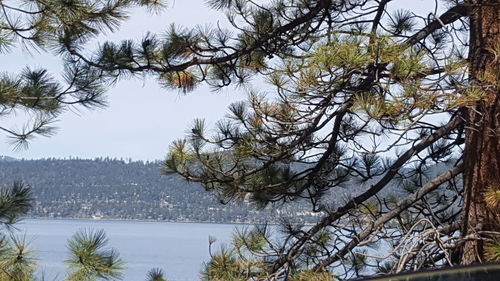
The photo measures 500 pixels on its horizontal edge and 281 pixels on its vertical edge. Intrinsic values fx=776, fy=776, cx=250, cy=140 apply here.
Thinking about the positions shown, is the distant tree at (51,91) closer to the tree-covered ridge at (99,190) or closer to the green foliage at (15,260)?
the green foliage at (15,260)

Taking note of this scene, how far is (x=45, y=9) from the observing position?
11.6 ft

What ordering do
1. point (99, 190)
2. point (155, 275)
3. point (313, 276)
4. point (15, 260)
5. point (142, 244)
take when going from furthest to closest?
1. point (99, 190)
2. point (142, 244)
3. point (155, 275)
4. point (15, 260)
5. point (313, 276)

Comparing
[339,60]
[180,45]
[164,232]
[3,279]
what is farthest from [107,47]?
[164,232]

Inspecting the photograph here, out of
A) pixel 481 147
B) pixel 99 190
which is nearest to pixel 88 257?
pixel 481 147

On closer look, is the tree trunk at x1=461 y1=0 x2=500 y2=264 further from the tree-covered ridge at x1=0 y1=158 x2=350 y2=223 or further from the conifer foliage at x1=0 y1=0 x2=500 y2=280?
the tree-covered ridge at x1=0 y1=158 x2=350 y2=223

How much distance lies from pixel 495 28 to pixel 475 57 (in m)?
0.18

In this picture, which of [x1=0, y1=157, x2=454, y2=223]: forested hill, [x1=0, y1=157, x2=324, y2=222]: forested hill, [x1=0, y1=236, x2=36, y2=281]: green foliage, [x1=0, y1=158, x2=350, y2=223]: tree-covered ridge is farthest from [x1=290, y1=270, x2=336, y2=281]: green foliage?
[x1=0, y1=157, x2=324, y2=222]: forested hill

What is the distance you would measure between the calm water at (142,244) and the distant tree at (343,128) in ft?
1.32

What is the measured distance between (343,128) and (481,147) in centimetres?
87

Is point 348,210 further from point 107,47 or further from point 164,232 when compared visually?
point 164,232

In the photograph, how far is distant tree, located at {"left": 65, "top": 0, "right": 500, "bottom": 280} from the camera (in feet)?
9.29

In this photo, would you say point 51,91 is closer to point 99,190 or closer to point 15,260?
point 15,260

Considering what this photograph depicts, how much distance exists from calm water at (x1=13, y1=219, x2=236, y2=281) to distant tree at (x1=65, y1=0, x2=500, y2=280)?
402mm

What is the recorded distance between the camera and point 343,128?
4023mm
